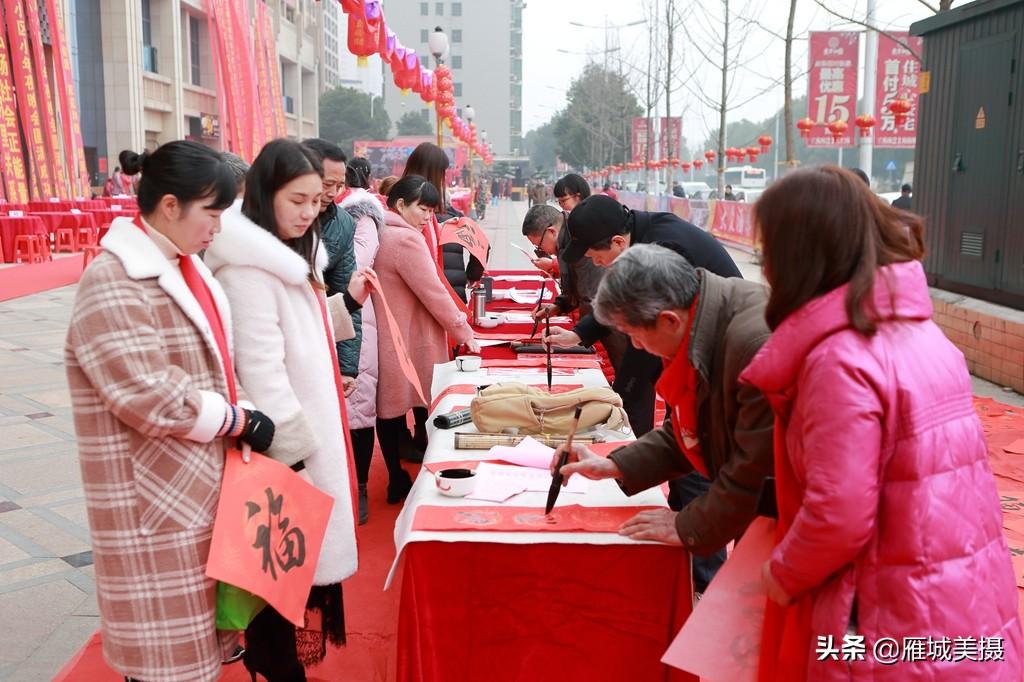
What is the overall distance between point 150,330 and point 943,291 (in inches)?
316

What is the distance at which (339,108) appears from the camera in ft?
216

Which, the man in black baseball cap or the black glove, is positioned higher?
the man in black baseball cap

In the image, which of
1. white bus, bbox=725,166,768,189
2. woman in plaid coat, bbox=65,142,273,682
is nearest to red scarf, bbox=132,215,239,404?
woman in plaid coat, bbox=65,142,273,682

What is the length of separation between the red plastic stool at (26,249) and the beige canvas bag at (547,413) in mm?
12865

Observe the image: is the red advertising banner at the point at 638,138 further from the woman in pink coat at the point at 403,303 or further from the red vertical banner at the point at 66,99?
the woman in pink coat at the point at 403,303

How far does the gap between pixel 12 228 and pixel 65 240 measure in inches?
90.7

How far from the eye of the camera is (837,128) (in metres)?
15.4

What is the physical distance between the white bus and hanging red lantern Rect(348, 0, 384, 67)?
34.2 meters

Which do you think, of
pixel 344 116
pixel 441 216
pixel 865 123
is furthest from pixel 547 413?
pixel 344 116

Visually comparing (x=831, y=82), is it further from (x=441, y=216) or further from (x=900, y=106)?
(x=441, y=216)

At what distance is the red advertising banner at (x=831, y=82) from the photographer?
13.6 m

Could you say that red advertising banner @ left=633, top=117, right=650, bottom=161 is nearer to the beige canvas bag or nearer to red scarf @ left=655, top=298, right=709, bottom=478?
the beige canvas bag

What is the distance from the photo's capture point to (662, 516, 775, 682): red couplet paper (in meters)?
1.87

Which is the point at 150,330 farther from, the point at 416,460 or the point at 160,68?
the point at 160,68
